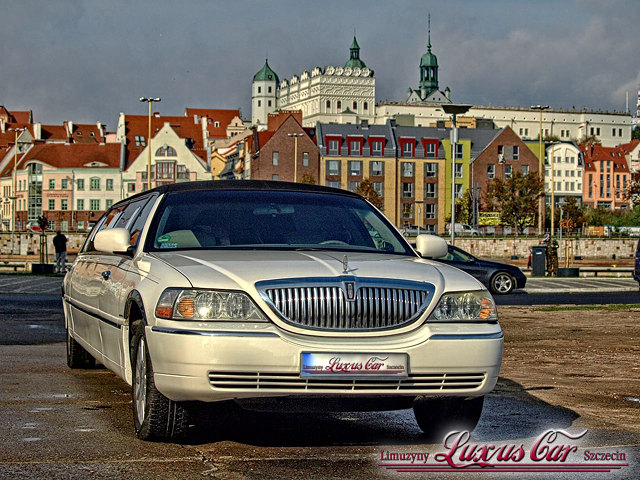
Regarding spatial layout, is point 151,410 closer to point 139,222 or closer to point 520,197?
point 139,222

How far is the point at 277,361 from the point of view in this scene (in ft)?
18.4

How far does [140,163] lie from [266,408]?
Result: 119608 mm

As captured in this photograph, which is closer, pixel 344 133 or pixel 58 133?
pixel 344 133

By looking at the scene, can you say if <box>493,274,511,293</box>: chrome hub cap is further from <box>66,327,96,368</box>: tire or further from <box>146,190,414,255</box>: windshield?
<box>146,190,414,255</box>: windshield

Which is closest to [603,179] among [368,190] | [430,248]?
[368,190]

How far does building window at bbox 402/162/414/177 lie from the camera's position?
115 m

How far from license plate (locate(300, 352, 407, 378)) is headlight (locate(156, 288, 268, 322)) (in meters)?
0.35

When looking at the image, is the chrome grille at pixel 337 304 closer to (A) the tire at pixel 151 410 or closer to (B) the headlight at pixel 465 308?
(B) the headlight at pixel 465 308

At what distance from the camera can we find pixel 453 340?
588 cm

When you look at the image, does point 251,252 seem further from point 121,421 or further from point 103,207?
point 103,207

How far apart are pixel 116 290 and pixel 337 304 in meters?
1.93

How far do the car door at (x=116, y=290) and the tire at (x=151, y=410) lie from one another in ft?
1.62

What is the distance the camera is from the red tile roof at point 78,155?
126m

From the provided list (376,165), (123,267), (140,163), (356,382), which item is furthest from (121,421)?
(140,163)
